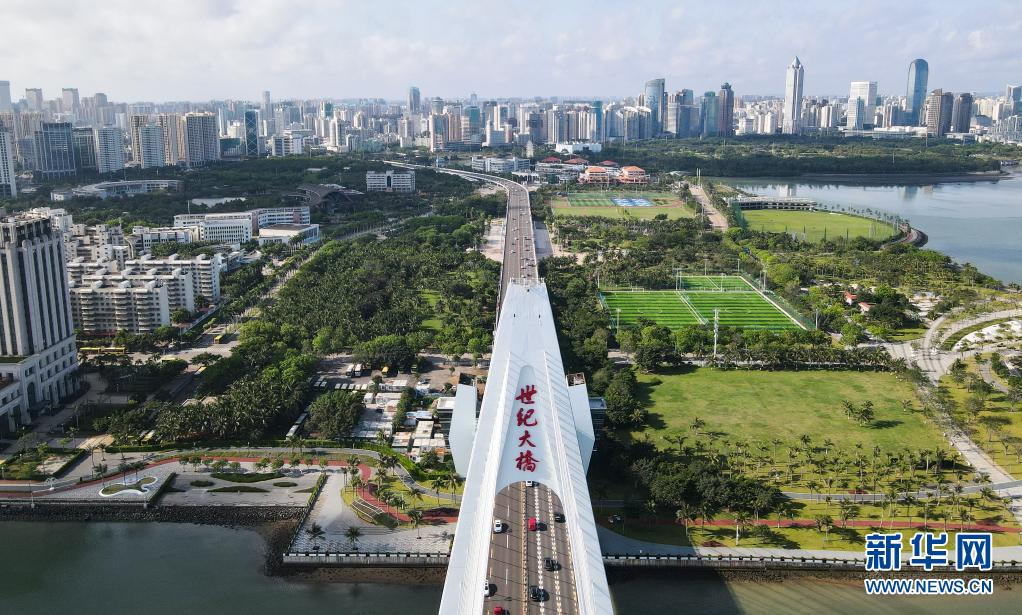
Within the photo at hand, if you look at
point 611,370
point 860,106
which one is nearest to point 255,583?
point 611,370

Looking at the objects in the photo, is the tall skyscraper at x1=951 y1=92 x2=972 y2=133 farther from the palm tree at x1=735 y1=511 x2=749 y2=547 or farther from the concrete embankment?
the concrete embankment

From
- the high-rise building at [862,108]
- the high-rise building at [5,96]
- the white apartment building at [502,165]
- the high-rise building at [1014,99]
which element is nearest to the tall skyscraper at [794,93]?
the high-rise building at [862,108]

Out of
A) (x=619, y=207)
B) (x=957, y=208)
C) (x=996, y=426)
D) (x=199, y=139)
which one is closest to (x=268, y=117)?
(x=199, y=139)

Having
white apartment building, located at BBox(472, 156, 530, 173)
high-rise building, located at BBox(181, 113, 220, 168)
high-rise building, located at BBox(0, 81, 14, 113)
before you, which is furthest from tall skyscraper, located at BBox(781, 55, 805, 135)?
high-rise building, located at BBox(0, 81, 14, 113)

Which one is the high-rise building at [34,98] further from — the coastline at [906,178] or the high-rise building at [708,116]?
the coastline at [906,178]

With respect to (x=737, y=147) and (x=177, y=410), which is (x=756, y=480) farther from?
(x=737, y=147)
